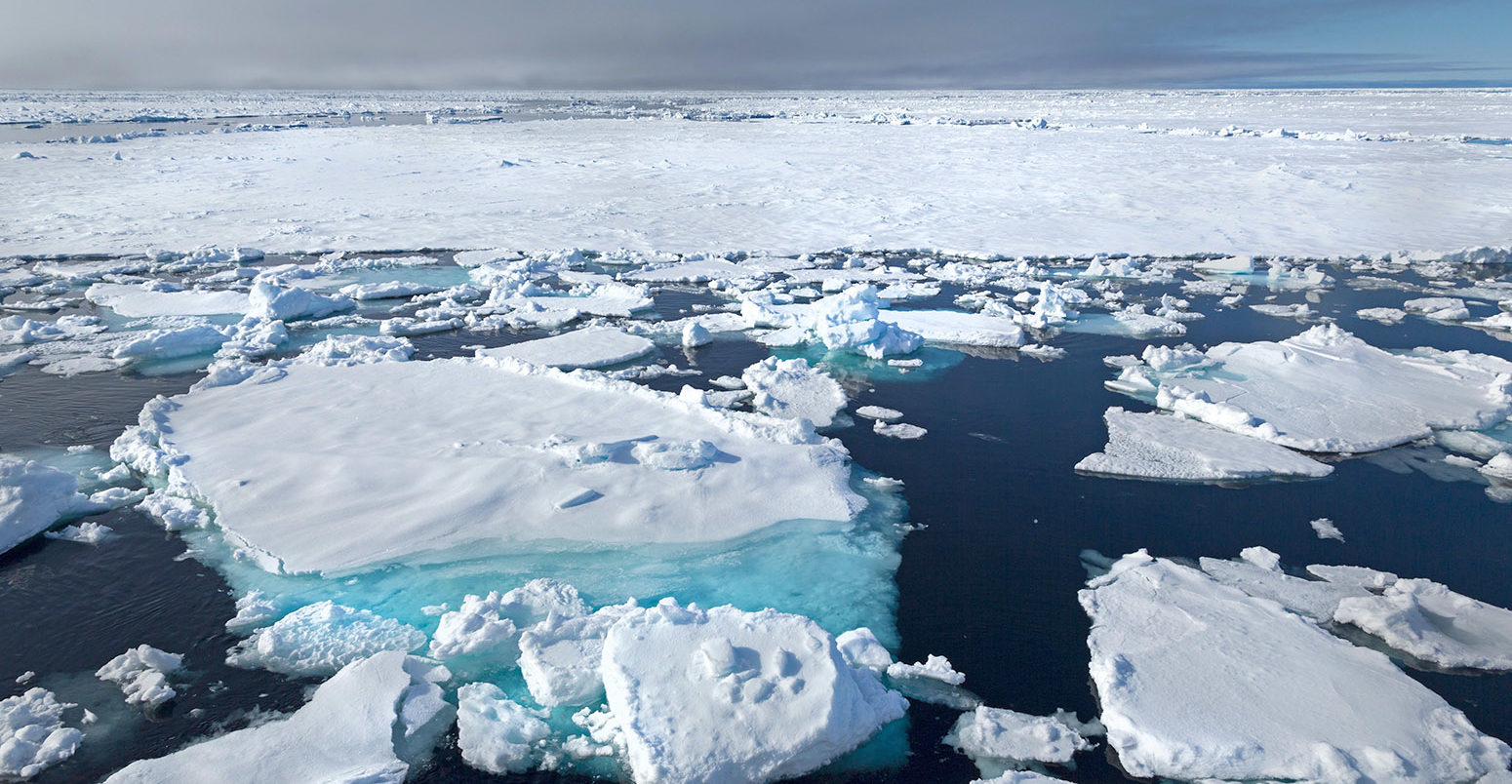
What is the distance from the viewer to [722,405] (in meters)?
8.09

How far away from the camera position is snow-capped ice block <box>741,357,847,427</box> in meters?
8.07

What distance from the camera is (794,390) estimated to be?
8.59m

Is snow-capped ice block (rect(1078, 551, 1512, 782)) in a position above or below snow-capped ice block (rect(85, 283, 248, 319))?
below

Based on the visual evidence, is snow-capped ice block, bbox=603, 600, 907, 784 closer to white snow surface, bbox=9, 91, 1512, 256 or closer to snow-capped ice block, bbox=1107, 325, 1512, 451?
snow-capped ice block, bbox=1107, 325, 1512, 451

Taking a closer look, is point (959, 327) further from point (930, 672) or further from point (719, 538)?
point (930, 672)

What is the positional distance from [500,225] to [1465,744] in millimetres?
16684

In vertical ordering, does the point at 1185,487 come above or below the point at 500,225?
below

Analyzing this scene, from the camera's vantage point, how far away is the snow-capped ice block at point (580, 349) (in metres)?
9.30

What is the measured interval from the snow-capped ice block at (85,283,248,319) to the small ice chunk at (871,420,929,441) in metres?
9.00

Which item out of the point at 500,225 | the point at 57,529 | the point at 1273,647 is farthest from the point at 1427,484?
the point at 500,225

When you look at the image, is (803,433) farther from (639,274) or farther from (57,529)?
(639,274)

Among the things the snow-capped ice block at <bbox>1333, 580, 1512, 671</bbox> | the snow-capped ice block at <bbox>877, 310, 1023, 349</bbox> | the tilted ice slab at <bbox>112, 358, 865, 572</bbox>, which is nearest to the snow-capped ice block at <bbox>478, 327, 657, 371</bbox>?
the tilted ice slab at <bbox>112, 358, 865, 572</bbox>

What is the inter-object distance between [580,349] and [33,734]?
6207mm

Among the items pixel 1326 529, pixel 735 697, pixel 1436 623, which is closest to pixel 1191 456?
pixel 1326 529
